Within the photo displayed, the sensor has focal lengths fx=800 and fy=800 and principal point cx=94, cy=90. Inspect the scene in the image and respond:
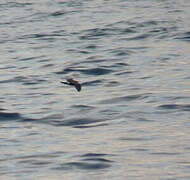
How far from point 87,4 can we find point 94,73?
15.6m

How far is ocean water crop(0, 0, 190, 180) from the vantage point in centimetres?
1150

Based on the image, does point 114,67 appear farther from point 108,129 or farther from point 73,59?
point 108,129

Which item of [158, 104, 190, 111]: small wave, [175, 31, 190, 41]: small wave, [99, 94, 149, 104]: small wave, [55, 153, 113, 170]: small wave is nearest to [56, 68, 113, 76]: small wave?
[99, 94, 149, 104]: small wave

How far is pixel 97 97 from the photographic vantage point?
16.3 meters

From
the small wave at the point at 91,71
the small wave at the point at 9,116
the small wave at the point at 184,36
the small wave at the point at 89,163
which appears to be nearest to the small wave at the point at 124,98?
the small wave at the point at 9,116

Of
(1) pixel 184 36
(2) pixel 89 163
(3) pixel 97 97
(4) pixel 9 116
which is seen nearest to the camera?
(2) pixel 89 163

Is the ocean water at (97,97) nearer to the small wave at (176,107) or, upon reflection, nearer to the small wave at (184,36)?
the small wave at (176,107)

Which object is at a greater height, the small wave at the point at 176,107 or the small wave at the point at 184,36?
the small wave at the point at 184,36

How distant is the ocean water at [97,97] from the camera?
11500mm

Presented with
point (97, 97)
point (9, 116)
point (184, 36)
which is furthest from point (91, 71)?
point (184, 36)

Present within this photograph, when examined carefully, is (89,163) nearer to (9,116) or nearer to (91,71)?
(9,116)

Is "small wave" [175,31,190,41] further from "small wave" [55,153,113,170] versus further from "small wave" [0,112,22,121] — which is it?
"small wave" [55,153,113,170]

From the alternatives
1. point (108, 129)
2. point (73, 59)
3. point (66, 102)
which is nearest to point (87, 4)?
point (73, 59)

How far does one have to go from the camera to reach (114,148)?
1232cm
